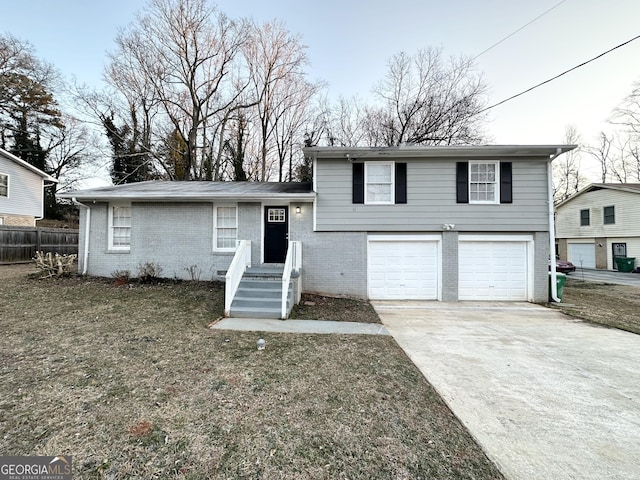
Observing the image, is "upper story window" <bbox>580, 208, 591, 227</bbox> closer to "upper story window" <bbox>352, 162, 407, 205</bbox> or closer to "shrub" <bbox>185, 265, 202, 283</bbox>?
"upper story window" <bbox>352, 162, 407, 205</bbox>

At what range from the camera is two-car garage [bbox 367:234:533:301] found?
857 centimetres

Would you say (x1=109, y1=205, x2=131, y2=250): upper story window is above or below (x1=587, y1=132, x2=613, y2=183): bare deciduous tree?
below

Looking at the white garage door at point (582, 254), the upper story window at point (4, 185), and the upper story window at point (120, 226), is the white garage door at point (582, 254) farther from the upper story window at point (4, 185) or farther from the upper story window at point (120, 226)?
the upper story window at point (4, 185)

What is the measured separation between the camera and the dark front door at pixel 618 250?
18595 millimetres

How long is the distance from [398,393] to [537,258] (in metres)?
8.10

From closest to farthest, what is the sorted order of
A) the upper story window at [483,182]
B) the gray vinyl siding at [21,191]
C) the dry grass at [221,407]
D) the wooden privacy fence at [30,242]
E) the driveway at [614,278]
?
the dry grass at [221,407], the upper story window at [483,182], the wooden privacy fence at [30,242], the driveway at [614,278], the gray vinyl siding at [21,191]

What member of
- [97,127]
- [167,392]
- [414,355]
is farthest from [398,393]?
[97,127]

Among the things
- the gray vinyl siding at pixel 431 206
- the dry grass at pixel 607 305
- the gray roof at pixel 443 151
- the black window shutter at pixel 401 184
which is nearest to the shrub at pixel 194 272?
the gray vinyl siding at pixel 431 206

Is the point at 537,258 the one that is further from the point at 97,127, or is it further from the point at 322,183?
the point at 97,127

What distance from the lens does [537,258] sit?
852cm

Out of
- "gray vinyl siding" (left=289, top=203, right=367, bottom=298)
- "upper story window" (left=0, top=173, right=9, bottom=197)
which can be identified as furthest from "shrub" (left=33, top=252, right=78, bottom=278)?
"upper story window" (left=0, top=173, right=9, bottom=197)

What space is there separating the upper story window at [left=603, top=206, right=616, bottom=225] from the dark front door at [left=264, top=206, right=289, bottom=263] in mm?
23738

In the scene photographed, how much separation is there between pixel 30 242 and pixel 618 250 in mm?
36576

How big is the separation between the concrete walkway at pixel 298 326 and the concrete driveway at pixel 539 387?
21.9 inches
